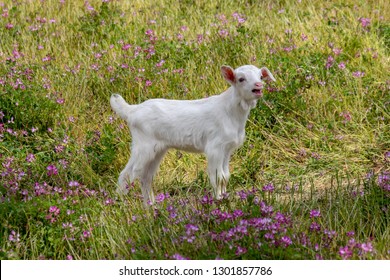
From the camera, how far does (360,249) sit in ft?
16.5

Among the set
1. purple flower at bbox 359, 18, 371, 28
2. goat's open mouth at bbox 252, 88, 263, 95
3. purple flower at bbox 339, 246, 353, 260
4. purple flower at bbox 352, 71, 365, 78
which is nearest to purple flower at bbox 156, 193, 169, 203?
Result: goat's open mouth at bbox 252, 88, 263, 95

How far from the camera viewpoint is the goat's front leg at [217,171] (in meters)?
6.11

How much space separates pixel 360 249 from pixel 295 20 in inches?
249

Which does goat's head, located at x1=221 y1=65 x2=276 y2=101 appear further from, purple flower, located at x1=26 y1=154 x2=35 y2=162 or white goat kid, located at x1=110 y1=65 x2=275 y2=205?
purple flower, located at x1=26 y1=154 x2=35 y2=162

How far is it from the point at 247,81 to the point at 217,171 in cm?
75

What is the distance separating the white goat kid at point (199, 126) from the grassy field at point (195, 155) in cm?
28

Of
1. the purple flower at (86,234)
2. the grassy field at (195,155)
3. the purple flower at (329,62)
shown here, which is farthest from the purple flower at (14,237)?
the purple flower at (329,62)

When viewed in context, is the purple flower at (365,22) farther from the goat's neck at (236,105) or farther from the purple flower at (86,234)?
the purple flower at (86,234)

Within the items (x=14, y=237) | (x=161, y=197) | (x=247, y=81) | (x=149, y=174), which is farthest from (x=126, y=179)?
(x=247, y=81)

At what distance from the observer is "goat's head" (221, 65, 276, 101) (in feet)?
19.3

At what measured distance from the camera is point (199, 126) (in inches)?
244

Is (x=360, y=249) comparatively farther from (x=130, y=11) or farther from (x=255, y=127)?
(x=130, y=11)

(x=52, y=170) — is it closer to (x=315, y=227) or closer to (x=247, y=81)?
(x=247, y=81)

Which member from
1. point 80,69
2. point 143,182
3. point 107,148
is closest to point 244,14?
point 80,69
